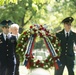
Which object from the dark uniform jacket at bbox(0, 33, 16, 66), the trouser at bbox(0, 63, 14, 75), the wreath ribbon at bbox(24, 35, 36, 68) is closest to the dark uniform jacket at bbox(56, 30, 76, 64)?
the dark uniform jacket at bbox(0, 33, 16, 66)

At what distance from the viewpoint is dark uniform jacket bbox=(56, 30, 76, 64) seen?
822 cm

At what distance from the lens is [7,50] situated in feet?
25.7

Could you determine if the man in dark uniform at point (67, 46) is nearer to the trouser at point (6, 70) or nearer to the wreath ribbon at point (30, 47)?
the trouser at point (6, 70)

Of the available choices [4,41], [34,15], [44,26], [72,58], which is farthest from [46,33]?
[34,15]

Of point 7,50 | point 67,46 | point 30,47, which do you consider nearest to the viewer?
point 30,47

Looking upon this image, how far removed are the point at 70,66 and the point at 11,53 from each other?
5.28 feet

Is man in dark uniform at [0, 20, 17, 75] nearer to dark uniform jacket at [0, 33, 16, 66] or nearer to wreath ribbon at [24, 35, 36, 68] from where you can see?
dark uniform jacket at [0, 33, 16, 66]

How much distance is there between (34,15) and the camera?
26.2 metres

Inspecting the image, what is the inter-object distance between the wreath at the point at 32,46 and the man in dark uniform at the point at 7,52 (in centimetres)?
166

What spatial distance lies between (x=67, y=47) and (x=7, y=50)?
5.16 ft

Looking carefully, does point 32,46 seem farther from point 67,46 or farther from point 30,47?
point 67,46

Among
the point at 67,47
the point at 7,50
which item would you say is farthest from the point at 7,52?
the point at 67,47

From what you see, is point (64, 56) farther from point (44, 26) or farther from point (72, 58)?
point (44, 26)

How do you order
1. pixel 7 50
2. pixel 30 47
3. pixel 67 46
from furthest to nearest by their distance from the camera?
pixel 67 46, pixel 7 50, pixel 30 47
